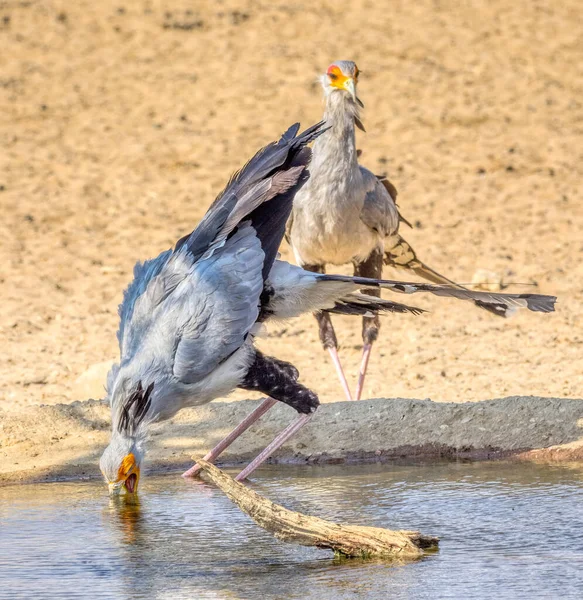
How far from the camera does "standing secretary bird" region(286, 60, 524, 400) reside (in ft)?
26.6

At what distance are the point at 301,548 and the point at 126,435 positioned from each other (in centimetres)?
102

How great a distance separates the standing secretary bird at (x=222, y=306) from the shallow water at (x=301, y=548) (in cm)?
30

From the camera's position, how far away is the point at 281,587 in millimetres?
4348

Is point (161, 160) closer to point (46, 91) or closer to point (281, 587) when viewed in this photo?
point (46, 91)

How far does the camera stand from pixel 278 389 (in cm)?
586

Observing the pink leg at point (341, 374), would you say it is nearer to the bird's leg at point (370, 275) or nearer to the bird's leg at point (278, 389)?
the bird's leg at point (370, 275)

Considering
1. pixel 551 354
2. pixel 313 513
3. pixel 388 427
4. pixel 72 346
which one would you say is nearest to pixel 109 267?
pixel 72 346

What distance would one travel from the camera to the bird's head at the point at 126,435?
539 cm

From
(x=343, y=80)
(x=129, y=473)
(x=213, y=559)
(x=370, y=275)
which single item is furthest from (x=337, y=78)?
(x=213, y=559)

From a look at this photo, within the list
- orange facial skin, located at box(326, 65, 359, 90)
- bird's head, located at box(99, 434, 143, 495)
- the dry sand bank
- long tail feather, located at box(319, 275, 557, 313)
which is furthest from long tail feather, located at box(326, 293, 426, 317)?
orange facial skin, located at box(326, 65, 359, 90)

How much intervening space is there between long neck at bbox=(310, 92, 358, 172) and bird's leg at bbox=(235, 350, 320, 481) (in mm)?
2545

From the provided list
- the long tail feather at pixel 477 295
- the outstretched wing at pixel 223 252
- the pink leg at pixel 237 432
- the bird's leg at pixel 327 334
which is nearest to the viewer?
the outstretched wing at pixel 223 252

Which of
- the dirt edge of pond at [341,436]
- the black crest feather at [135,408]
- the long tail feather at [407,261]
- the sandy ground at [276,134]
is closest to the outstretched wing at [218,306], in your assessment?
the black crest feather at [135,408]

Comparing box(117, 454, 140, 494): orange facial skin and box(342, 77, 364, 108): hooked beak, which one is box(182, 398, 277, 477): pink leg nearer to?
box(117, 454, 140, 494): orange facial skin
